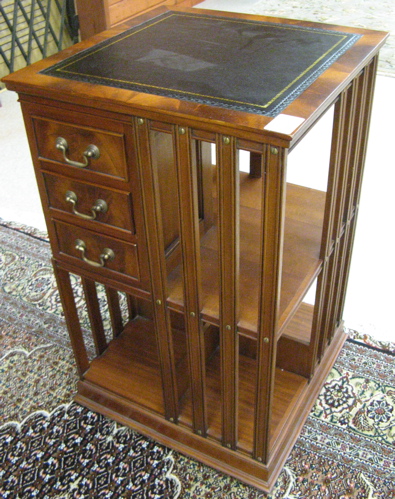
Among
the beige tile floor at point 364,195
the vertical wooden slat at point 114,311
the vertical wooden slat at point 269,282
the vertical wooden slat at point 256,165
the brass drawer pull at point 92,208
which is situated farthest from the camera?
the beige tile floor at point 364,195

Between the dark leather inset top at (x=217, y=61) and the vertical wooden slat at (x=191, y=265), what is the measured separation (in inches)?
4.3

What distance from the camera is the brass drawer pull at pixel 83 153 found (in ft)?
3.58

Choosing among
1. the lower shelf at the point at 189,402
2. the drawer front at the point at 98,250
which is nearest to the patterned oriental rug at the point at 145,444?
the lower shelf at the point at 189,402

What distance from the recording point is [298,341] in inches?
60.0

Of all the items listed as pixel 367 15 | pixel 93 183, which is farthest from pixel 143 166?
pixel 367 15

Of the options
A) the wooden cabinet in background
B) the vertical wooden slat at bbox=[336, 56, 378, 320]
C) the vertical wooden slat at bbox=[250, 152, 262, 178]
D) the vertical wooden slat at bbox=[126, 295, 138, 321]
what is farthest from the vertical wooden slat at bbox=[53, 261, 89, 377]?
the wooden cabinet in background

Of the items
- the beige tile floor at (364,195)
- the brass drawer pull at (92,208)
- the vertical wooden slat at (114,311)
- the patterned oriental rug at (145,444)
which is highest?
the brass drawer pull at (92,208)

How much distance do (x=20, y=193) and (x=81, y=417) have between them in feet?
4.46

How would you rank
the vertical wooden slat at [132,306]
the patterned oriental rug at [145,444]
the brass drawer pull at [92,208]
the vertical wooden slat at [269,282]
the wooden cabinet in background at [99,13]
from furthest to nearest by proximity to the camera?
the wooden cabinet in background at [99,13]
the vertical wooden slat at [132,306]
the patterned oriental rug at [145,444]
the brass drawer pull at [92,208]
the vertical wooden slat at [269,282]

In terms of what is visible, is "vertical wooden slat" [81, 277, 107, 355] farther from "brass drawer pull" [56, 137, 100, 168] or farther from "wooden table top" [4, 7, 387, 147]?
"wooden table top" [4, 7, 387, 147]

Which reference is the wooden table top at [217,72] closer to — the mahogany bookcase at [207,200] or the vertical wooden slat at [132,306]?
the mahogany bookcase at [207,200]

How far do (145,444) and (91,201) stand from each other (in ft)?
2.22

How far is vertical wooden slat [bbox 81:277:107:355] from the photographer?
1.52 meters

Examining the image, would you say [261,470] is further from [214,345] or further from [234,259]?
[234,259]
